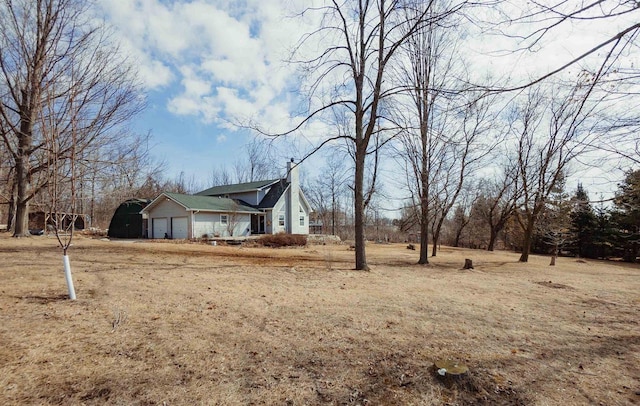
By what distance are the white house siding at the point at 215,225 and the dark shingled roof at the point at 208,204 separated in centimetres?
56

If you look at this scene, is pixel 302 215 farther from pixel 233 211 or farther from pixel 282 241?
pixel 282 241

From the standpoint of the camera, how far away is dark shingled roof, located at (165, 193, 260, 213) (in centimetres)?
2391

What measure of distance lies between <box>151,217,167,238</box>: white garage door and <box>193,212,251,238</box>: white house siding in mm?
2990

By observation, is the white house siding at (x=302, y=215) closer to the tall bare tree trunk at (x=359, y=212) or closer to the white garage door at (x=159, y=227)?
the white garage door at (x=159, y=227)

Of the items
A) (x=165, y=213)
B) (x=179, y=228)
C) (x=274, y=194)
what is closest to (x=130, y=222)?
(x=165, y=213)

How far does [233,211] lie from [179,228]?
161 inches

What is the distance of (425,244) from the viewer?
13125 mm

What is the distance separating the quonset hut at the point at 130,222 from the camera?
87.3ft

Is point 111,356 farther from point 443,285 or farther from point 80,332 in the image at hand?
point 443,285

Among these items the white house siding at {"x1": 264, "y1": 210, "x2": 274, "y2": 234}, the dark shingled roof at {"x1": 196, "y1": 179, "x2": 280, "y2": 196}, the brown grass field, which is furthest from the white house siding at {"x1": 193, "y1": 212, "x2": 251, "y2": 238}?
the brown grass field

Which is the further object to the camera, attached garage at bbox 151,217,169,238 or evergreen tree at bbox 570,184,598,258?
evergreen tree at bbox 570,184,598,258

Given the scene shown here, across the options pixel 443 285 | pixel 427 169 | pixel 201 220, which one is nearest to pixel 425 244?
pixel 427 169

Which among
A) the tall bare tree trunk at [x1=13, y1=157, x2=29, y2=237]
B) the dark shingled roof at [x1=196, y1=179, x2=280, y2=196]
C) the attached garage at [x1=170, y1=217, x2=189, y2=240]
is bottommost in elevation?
the attached garage at [x1=170, y1=217, x2=189, y2=240]

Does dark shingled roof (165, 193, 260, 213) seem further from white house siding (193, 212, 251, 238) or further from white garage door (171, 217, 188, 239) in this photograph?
white garage door (171, 217, 188, 239)
